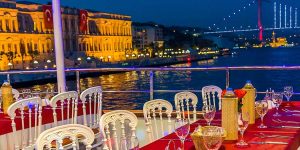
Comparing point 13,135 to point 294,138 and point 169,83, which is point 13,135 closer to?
point 294,138

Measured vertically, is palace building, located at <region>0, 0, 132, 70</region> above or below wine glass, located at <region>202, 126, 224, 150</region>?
above

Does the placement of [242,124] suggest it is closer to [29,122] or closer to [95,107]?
[29,122]

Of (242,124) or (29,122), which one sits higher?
(242,124)

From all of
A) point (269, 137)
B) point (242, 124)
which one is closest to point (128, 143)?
point (242, 124)

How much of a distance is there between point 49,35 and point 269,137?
54.8 meters

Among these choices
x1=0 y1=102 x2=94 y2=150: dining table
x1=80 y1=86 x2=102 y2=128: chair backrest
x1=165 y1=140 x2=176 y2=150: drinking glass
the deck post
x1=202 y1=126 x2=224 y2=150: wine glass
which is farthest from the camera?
the deck post

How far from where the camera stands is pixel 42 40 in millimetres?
53906

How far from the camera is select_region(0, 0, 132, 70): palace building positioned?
48.2 metres

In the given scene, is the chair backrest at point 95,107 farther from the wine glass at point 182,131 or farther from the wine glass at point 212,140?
the wine glass at point 212,140

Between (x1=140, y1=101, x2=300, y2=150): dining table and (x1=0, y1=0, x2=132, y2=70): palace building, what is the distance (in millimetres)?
36295

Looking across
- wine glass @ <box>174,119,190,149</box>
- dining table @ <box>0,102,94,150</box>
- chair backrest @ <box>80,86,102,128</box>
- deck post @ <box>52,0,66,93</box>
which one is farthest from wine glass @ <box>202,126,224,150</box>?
deck post @ <box>52,0,66,93</box>

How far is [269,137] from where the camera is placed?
199cm

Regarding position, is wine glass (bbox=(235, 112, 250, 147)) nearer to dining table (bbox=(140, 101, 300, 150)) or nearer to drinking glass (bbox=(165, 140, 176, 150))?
dining table (bbox=(140, 101, 300, 150))

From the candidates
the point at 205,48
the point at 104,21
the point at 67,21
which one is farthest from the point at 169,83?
the point at 205,48
